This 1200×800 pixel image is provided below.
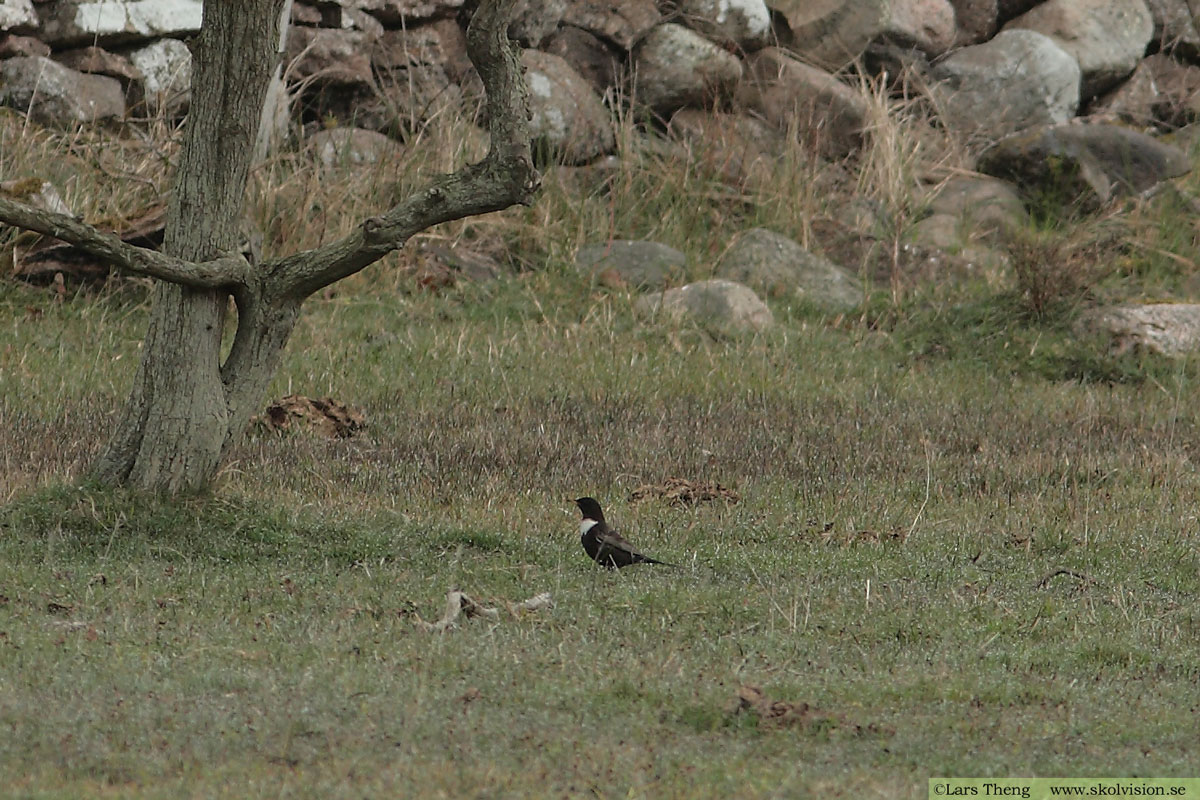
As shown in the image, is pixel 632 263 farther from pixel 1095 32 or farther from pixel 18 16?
pixel 1095 32

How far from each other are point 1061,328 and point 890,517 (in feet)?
17.3

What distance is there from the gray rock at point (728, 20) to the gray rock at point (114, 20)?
4.90m

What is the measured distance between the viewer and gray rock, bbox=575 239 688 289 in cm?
1267

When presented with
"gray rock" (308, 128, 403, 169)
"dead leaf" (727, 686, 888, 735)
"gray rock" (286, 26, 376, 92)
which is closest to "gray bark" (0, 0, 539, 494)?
Result: "dead leaf" (727, 686, 888, 735)

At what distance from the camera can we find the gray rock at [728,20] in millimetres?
15414

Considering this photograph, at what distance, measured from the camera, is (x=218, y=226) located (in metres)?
6.34

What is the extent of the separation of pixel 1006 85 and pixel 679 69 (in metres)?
4.04

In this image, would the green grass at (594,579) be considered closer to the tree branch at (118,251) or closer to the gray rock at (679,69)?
the tree branch at (118,251)

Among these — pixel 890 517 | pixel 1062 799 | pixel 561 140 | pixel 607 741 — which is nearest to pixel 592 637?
pixel 607 741

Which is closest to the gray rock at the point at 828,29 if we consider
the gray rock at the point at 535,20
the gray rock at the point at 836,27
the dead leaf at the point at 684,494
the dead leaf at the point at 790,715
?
the gray rock at the point at 836,27

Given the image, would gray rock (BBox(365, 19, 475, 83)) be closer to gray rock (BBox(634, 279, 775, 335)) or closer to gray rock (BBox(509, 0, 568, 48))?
gray rock (BBox(509, 0, 568, 48))

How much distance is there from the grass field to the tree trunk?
0.67ft

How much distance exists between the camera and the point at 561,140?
46.8 ft

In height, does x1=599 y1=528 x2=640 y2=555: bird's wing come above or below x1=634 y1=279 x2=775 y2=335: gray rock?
below
